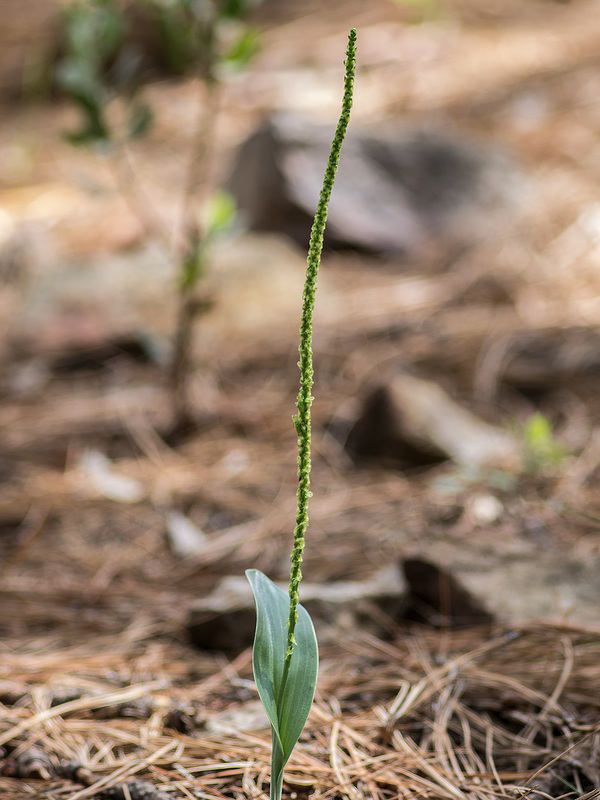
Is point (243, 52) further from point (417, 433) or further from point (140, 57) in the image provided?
point (417, 433)

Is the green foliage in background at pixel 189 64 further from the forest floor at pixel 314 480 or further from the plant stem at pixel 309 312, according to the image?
the plant stem at pixel 309 312

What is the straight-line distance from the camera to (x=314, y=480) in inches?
98.4

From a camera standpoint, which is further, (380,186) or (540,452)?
(380,186)

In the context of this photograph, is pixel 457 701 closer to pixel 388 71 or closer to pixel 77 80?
pixel 77 80

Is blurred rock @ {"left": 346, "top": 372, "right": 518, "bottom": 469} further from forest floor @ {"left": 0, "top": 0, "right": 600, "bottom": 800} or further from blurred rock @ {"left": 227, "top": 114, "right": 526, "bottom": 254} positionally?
blurred rock @ {"left": 227, "top": 114, "right": 526, "bottom": 254}

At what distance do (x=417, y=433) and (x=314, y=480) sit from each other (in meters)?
0.36

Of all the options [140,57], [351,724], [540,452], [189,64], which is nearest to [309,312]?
[351,724]

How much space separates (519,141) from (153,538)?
383 cm

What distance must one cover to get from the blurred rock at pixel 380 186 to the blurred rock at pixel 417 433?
1.70 m

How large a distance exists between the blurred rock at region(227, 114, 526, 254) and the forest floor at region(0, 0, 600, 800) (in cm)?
18

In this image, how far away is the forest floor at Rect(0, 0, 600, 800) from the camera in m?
1.23

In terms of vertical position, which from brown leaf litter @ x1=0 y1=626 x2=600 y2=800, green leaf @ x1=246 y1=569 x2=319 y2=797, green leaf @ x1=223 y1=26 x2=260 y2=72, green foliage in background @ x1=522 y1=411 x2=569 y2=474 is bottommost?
brown leaf litter @ x1=0 y1=626 x2=600 y2=800

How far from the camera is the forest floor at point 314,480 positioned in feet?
4.03

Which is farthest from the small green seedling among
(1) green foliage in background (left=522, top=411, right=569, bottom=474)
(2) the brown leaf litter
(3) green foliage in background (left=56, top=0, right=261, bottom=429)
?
(3) green foliage in background (left=56, top=0, right=261, bottom=429)
